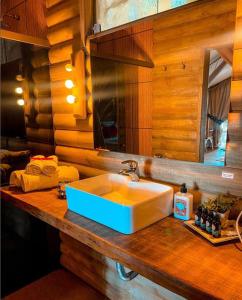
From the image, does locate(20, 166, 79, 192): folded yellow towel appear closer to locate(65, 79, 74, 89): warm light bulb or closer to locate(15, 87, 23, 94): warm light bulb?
locate(65, 79, 74, 89): warm light bulb

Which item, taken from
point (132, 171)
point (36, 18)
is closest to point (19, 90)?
point (36, 18)

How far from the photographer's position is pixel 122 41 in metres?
1.68

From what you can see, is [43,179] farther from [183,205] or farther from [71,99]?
[183,205]

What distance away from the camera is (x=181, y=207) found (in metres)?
1.25

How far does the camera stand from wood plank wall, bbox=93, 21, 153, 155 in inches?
61.0

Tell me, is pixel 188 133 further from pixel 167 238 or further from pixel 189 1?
pixel 189 1

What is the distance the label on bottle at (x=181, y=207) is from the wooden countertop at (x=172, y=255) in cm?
5

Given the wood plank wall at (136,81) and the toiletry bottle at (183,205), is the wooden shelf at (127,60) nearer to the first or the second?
the wood plank wall at (136,81)

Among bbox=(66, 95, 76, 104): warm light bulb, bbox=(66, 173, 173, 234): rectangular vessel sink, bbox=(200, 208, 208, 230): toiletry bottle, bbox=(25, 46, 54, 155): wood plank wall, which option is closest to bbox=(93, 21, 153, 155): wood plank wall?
bbox=(66, 173, 173, 234): rectangular vessel sink

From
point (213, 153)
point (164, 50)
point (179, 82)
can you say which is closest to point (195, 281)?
point (213, 153)

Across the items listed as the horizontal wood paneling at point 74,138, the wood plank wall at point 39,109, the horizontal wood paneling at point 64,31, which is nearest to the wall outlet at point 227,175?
the horizontal wood paneling at point 74,138

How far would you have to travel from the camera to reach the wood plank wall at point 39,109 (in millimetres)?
2229

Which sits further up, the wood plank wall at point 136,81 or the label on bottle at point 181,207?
the wood plank wall at point 136,81

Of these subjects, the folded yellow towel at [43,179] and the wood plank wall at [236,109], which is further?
the folded yellow towel at [43,179]
